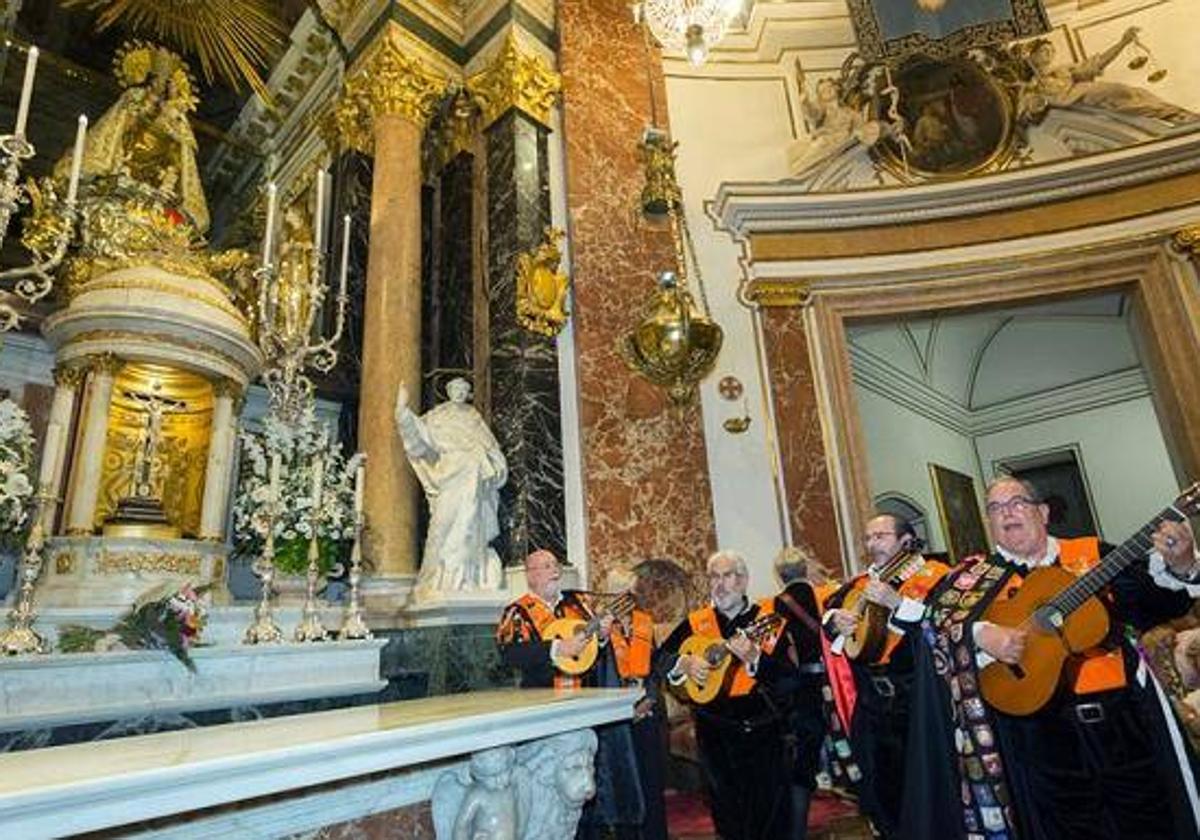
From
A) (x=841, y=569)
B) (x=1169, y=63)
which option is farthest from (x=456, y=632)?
(x=1169, y=63)

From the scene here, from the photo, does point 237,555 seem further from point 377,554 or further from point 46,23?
point 46,23

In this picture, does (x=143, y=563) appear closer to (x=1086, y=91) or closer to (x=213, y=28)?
(x=213, y=28)

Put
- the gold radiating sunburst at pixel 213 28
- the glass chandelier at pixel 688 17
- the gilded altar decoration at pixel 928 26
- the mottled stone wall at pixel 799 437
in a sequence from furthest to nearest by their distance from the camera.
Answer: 1. the gold radiating sunburst at pixel 213 28
2. the gilded altar decoration at pixel 928 26
3. the mottled stone wall at pixel 799 437
4. the glass chandelier at pixel 688 17

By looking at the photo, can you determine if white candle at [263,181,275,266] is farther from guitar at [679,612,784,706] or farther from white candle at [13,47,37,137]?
guitar at [679,612,784,706]

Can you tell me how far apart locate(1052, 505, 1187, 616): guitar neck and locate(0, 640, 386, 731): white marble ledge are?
3373mm

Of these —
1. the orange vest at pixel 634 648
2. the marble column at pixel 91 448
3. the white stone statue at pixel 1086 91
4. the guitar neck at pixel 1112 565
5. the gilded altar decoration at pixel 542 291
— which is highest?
the white stone statue at pixel 1086 91

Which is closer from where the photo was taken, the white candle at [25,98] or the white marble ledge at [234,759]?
the white marble ledge at [234,759]

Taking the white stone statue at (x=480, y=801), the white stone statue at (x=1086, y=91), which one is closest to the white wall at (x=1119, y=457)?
the white stone statue at (x=1086, y=91)

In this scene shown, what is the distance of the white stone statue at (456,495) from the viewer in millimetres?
5277

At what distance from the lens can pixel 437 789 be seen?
2.17 m

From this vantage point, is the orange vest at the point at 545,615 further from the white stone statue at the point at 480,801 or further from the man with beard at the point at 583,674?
the white stone statue at the point at 480,801

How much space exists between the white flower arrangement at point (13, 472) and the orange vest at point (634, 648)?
124 inches

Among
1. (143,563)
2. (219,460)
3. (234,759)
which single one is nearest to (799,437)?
(219,460)

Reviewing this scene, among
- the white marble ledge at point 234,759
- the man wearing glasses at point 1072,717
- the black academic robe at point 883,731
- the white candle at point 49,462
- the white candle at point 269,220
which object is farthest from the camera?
the white candle at point 269,220
